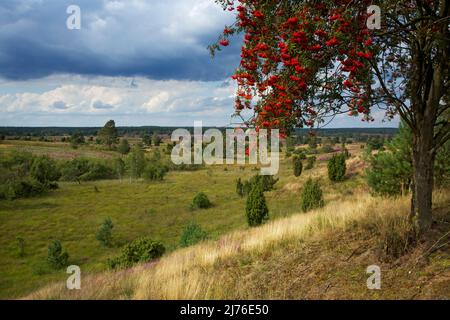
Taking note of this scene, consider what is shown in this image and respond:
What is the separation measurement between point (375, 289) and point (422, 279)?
696 millimetres

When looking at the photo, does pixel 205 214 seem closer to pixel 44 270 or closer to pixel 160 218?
pixel 160 218

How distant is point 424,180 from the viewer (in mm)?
6641

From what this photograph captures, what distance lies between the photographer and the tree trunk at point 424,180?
660 cm

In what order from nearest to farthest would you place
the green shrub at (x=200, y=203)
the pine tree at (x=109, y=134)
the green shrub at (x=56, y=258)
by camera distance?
the green shrub at (x=56, y=258)
the green shrub at (x=200, y=203)
the pine tree at (x=109, y=134)

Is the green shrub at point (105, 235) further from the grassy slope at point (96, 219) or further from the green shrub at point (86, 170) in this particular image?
the green shrub at point (86, 170)

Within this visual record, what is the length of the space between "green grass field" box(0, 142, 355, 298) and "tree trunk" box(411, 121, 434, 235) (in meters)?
13.7

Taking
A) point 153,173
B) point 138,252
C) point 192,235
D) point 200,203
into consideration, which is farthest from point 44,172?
point 192,235

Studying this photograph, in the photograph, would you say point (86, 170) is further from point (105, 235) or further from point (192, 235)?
point (192, 235)

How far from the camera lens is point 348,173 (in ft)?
132

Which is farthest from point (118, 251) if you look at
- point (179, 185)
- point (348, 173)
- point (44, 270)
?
point (179, 185)

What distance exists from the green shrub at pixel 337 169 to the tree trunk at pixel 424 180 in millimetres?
32493

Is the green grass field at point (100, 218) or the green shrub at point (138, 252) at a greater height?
A: the green shrub at point (138, 252)

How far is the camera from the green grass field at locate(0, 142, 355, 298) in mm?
28219

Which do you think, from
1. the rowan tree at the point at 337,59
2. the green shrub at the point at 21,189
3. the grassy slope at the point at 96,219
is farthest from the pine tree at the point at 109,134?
the rowan tree at the point at 337,59
